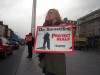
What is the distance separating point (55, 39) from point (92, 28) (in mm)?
88443

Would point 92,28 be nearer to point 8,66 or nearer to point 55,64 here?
point 8,66


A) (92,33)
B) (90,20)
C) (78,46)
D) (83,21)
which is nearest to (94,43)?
(92,33)

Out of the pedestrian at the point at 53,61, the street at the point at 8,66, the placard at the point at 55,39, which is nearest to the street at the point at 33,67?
the street at the point at 8,66

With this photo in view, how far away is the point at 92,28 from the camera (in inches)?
3583

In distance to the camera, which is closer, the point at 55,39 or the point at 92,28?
the point at 55,39

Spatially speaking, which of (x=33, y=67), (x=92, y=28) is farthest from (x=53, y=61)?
(x=92, y=28)

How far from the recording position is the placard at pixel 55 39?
4.11m

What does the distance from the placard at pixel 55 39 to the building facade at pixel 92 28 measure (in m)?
81.3

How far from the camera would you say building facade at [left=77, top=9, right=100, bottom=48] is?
279 ft

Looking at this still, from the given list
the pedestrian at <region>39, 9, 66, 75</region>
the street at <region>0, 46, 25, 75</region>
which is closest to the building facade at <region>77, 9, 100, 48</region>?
the street at <region>0, 46, 25, 75</region>

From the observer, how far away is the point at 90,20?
9338 cm

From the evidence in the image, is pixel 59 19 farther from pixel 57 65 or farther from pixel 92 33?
pixel 92 33

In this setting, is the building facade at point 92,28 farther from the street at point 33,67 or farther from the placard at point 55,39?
the placard at point 55,39

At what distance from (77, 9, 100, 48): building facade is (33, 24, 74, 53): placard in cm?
8127
